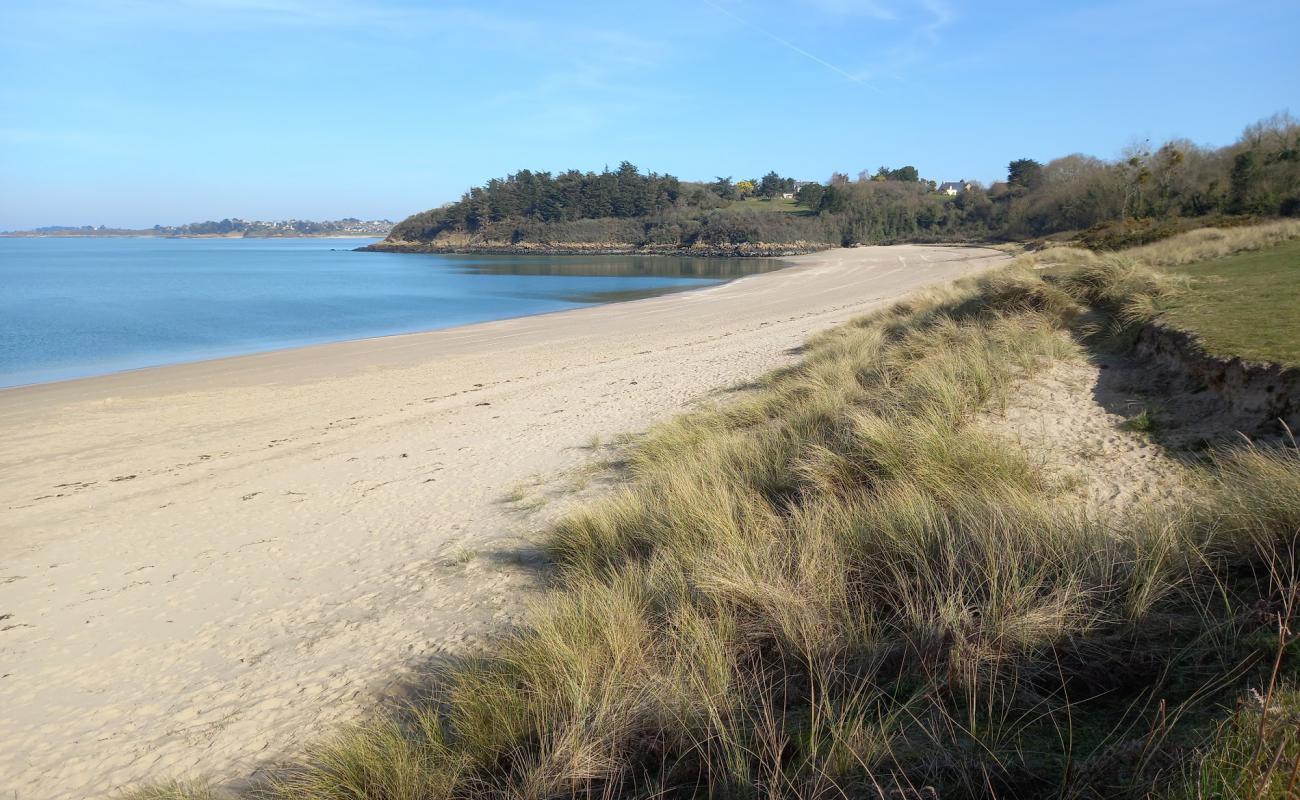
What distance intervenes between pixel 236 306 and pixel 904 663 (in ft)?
140

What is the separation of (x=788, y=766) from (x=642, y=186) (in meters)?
132

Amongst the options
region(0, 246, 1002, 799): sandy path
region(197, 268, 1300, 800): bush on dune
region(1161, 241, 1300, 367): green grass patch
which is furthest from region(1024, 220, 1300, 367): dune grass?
region(0, 246, 1002, 799): sandy path

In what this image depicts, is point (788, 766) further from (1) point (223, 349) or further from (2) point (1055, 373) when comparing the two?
(1) point (223, 349)

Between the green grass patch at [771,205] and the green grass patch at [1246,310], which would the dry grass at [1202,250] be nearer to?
the green grass patch at [1246,310]

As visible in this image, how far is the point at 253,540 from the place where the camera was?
7090mm

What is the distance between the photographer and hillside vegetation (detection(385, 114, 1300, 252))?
4103 cm

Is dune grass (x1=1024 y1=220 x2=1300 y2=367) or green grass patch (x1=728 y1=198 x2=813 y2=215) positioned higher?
green grass patch (x1=728 y1=198 x2=813 y2=215)

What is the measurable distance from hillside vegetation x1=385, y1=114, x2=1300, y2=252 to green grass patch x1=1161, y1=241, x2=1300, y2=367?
73.7 feet

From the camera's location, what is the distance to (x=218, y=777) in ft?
12.0

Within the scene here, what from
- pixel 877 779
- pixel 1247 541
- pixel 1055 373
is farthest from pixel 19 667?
pixel 1055 373

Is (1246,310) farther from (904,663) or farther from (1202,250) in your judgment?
(1202,250)

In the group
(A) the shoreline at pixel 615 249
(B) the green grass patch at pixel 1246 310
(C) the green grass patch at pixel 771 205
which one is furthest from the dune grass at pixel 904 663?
(C) the green grass patch at pixel 771 205

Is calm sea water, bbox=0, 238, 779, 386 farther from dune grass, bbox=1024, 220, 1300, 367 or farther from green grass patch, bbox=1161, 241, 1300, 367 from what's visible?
green grass patch, bbox=1161, 241, 1300, 367

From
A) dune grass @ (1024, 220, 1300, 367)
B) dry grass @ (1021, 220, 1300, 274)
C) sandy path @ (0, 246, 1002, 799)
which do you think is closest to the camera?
sandy path @ (0, 246, 1002, 799)
